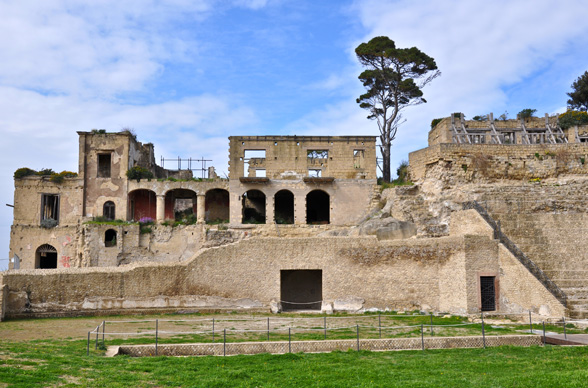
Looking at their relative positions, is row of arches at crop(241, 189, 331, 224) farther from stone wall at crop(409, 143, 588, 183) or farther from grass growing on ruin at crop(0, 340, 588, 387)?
grass growing on ruin at crop(0, 340, 588, 387)

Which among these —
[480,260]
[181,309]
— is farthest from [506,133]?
[181,309]

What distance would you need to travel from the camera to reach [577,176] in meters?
31.6

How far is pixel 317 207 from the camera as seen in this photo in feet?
135

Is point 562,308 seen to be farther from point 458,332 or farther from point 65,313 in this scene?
point 65,313

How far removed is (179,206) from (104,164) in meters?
6.94

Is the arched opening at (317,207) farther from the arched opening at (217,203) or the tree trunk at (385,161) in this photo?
the arched opening at (217,203)

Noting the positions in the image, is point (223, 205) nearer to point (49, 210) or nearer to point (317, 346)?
point (49, 210)

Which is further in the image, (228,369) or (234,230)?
(234,230)

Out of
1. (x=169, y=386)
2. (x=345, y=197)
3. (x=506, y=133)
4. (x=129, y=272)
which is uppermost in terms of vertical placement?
(x=506, y=133)

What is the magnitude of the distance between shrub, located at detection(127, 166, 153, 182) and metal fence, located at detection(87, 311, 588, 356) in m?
20.9

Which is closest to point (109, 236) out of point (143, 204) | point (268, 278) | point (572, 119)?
point (143, 204)

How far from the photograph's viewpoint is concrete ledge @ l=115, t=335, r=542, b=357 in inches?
558

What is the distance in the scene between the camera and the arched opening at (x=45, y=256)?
3813cm

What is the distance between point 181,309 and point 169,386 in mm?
12611
